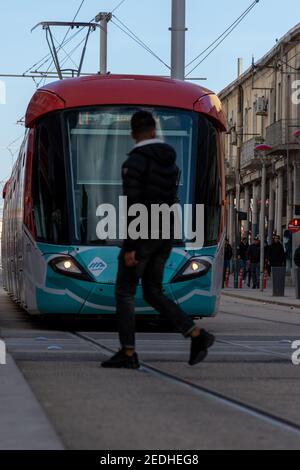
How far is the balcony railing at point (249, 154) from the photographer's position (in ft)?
189

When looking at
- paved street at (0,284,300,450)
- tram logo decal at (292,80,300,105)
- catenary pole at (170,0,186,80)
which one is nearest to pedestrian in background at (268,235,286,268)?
catenary pole at (170,0,186,80)

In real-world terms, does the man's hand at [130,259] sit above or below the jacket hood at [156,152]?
below

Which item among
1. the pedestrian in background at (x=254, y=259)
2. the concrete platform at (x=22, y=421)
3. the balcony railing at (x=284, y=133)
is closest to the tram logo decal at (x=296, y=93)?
the balcony railing at (x=284, y=133)

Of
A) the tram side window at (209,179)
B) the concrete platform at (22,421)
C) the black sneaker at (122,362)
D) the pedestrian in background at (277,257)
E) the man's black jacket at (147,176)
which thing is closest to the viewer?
the concrete platform at (22,421)

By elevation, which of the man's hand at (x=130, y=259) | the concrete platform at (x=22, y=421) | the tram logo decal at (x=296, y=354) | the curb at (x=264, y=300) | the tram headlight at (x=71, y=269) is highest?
the man's hand at (x=130, y=259)

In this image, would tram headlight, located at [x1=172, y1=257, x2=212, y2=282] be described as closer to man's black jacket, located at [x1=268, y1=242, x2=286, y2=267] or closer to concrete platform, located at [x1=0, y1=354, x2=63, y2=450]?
concrete platform, located at [x1=0, y1=354, x2=63, y2=450]

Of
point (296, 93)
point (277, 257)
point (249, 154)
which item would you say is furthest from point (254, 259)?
point (249, 154)

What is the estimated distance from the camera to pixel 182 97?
50.4 feet

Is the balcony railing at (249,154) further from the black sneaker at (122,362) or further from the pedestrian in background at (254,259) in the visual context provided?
the black sneaker at (122,362)

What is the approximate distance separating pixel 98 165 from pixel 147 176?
5.73 m

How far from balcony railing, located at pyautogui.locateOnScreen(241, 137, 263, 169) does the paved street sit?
145 ft

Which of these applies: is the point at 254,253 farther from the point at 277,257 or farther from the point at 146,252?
the point at 146,252

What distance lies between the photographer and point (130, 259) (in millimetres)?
9219
